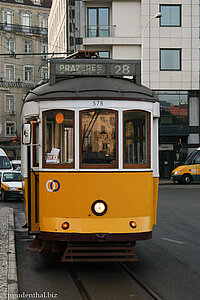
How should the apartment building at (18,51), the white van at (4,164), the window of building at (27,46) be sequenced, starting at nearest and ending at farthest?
the white van at (4,164)
the apartment building at (18,51)
the window of building at (27,46)

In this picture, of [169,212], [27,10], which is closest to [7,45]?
[27,10]

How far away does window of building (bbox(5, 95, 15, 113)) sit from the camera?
227 feet

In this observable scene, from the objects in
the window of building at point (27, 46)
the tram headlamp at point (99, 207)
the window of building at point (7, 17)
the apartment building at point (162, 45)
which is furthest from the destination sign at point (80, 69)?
the window of building at point (27, 46)

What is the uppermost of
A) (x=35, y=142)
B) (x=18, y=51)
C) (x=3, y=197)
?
(x=18, y=51)

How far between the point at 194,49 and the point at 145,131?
A: 34.6 meters

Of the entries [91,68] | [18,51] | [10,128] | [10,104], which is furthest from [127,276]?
[18,51]

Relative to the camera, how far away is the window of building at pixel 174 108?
42.2 metres

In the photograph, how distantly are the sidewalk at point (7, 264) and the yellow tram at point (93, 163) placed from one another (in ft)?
2.41

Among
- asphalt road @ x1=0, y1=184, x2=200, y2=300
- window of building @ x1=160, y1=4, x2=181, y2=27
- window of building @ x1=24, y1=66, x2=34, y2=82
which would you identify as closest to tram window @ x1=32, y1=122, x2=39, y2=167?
asphalt road @ x1=0, y1=184, x2=200, y2=300

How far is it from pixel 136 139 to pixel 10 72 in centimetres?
6358

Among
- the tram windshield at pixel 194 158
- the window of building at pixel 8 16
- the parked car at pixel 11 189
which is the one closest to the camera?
the parked car at pixel 11 189

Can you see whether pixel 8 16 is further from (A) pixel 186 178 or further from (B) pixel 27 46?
(A) pixel 186 178

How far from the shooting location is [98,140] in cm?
842

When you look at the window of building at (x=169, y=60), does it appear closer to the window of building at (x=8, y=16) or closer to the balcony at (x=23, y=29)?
the balcony at (x=23, y=29)
